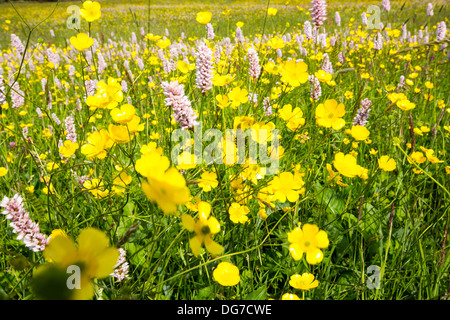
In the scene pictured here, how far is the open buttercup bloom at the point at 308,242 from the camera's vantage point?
1.82ft

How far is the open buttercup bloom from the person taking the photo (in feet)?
1.82

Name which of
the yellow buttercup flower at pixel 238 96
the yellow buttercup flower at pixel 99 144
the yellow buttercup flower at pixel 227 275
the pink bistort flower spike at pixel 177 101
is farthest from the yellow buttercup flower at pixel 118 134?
the yellow buttercup flower at pixel 238 96

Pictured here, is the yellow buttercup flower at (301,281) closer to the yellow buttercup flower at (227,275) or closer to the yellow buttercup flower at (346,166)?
the yellow buttercup flower at (227,275)

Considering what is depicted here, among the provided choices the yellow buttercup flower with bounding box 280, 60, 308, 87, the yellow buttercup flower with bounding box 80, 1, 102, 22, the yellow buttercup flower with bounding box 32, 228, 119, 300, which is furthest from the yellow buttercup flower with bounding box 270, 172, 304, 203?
the yellow buttercup flower with bounding box 80, 1, 102, 22

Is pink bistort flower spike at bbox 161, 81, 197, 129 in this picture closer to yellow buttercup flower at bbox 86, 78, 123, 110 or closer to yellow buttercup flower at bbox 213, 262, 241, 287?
yellow buttercup flower at bbox 86, 78, 123, 110

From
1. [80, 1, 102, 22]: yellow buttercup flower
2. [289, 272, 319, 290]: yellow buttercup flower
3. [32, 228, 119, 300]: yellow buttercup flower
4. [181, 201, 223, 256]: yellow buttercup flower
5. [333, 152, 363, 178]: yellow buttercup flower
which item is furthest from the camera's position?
[80, 1, 102, 22]: yellow buttercup flower

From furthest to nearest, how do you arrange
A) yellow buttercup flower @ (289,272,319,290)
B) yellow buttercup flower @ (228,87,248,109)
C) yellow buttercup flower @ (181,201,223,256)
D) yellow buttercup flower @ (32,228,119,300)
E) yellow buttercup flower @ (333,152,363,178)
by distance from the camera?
yellow buttercup flower @ (228,87,248,109)
yellow buttercup flower @ (333,152,363,178)
yellow buttercup flower @ (289,272,319,290)
yellow buttercup flower @ (181,201,223,256)
yellow buttercup flower @ (32,228,119,300)

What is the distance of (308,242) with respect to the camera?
22.5 inches

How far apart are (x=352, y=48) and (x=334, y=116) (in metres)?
2.24

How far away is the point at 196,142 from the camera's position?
3.48 ft
